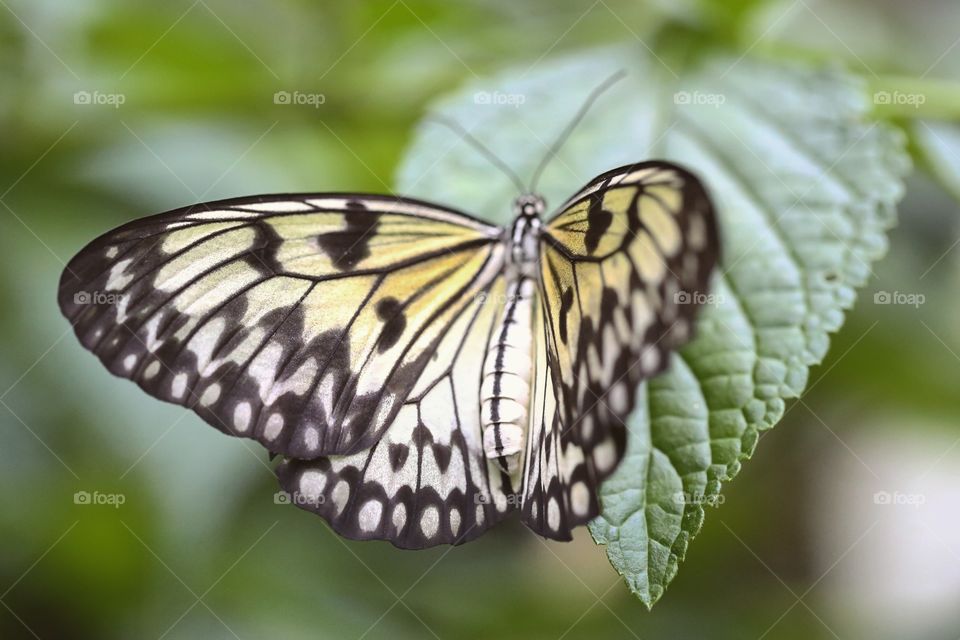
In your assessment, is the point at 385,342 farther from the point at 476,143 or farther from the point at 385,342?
the point at 476,143

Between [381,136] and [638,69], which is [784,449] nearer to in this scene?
[638,69]

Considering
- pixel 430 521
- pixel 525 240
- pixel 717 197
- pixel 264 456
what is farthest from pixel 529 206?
pixel 264 456

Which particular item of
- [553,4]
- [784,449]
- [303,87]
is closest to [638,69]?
[553,4]

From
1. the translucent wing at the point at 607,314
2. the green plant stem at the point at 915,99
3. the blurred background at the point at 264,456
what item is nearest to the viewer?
the translucent wing at the point at 607,314

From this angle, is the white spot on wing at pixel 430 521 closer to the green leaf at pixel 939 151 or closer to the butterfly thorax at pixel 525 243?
the butterfly thorax at pixel 525 243

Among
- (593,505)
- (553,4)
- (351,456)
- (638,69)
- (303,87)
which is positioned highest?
(553,4)

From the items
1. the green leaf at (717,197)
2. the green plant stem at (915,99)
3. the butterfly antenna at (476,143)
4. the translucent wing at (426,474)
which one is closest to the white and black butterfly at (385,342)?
the translucent wing at (426,474)
